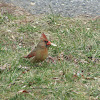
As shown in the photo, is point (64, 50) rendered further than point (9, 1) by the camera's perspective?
No

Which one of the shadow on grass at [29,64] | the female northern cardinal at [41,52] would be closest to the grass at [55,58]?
the shadow on grass at [29,64]

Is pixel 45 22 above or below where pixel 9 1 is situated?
below

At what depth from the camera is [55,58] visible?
4855 mm

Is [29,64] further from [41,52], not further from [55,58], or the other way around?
[55,58]

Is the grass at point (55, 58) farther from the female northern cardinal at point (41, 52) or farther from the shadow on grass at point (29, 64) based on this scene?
the female northern cardinal at point (41, 52)

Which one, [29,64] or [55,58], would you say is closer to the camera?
[29,64]

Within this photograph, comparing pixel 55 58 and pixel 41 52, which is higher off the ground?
pixel 41 52

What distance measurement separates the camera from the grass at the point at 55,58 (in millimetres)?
3438

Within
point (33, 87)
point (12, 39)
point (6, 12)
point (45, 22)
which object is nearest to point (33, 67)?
point (33, 87)

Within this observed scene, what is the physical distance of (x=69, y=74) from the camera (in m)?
3.95

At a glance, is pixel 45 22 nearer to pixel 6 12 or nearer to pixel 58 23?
pixel 58 23

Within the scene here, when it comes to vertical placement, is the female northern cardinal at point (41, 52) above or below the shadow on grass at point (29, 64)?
above

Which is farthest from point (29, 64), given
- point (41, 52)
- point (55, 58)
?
point (55, 58)

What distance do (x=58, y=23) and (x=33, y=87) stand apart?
2842 millimetres
